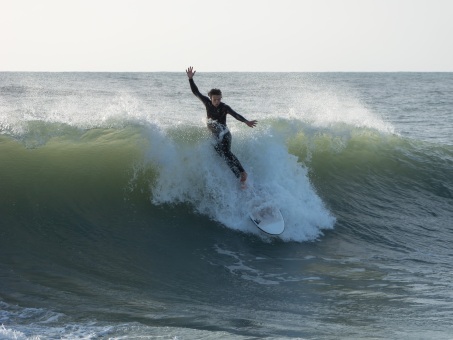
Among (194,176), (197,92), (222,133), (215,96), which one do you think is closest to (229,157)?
(222,133)

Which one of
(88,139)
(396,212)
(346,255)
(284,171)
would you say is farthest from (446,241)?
(88,139)

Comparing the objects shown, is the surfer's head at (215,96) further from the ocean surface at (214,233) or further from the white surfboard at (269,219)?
the white surfboard at (269,219)

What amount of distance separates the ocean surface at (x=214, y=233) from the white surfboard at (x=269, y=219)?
0.15 m

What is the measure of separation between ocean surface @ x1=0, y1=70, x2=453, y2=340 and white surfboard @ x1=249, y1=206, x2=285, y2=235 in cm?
15

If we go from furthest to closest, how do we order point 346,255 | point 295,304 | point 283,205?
point 283,205
point 346,255
point 295,304

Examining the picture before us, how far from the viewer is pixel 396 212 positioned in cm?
1221

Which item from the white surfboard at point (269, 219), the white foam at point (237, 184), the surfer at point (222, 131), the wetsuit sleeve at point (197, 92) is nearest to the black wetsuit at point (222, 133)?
the surfer at point (222, 131)

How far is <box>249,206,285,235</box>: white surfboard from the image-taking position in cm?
962

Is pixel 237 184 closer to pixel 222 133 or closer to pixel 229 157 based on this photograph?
pixel 229 157

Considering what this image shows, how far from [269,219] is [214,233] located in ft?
3.01

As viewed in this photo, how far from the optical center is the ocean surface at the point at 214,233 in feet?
20.4

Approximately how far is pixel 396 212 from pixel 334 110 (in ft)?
16.3

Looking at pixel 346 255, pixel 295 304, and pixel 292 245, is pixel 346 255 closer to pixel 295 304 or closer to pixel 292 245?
A: pixel 292 245

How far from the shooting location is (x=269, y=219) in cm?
979
